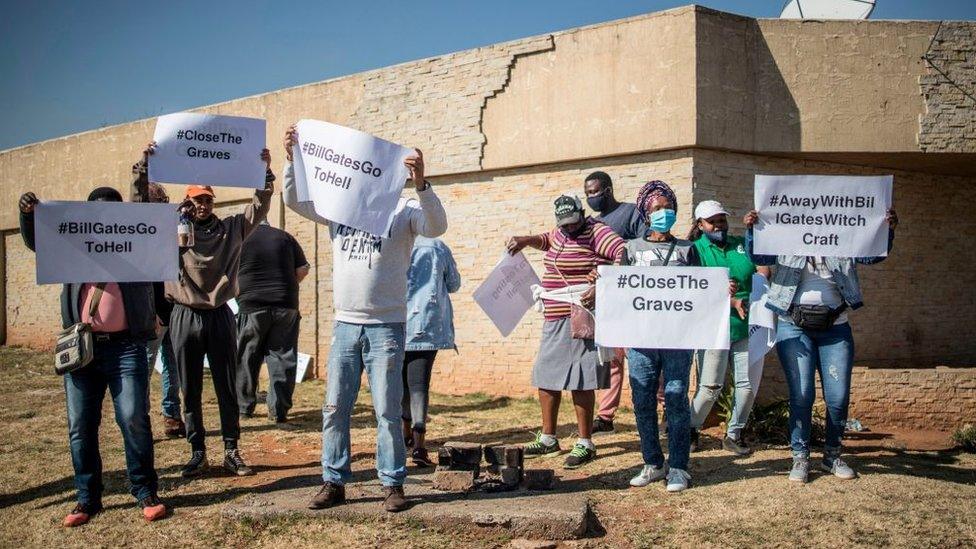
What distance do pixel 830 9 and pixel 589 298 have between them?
690 centimetres

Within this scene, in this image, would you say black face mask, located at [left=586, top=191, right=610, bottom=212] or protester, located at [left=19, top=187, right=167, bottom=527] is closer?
protester, located at [left=19, top=187, right=167, bottom=527]

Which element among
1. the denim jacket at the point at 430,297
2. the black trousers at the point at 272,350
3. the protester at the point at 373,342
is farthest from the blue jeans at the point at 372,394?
the black trousers at the point at 272,350

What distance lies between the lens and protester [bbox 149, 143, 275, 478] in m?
6.34

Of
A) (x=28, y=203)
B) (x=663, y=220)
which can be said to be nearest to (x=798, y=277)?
(x=663, y=220)

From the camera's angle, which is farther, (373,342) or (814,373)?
(814,373)

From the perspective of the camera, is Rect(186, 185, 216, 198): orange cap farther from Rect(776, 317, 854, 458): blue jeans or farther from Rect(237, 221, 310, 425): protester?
Rect(776, 317, 854, 458): blue jeans

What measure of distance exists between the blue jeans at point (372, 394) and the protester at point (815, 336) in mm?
2575

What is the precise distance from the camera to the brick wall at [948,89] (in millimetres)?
10125

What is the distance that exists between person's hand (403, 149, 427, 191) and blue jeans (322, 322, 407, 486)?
886mm

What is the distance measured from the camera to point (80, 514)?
17.7ft

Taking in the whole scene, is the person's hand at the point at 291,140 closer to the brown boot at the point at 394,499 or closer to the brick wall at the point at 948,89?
the brown boot at the point at 394,499

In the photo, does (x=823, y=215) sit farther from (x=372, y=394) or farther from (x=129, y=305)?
(x=129, y=305)

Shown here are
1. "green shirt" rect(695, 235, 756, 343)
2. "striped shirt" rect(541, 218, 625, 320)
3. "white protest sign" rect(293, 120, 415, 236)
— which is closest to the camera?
"white protest sign" rect(293, 120, 415, 236)

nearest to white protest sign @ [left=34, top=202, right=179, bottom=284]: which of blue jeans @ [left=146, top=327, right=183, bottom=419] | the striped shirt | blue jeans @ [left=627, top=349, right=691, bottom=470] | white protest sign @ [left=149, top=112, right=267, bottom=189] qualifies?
white protest sign @ [left=149, top=112, right=267, bottom=189]
